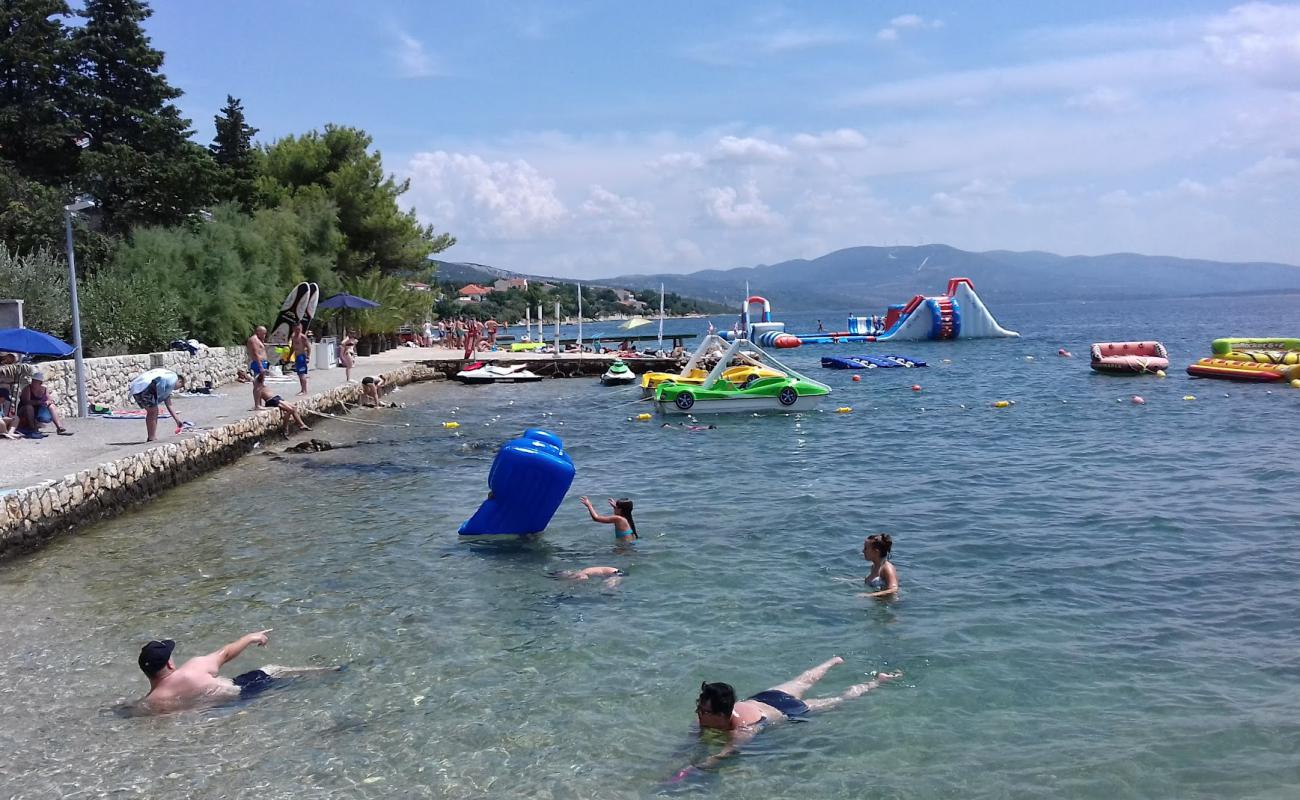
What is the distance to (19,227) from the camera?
2405 cm

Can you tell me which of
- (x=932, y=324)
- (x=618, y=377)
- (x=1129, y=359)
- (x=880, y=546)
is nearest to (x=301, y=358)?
(x=618, y=377)

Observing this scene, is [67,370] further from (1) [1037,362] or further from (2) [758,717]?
(1) [1037,362]

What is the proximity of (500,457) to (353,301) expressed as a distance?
23635 millimetres

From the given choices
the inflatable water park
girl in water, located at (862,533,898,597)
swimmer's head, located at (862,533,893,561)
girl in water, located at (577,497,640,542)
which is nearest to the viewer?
girl in water, located at (862,533,898,597)

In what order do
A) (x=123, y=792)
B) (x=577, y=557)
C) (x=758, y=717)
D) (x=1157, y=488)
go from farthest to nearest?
(x=1157, y=488) → (x=577, y=557) → (x=758, y=717) → (x=123, y=792)

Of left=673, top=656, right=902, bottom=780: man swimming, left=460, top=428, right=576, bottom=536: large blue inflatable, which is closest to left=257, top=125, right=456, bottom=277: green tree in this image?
left=460, top=428, right=576, bottom=536: large blue inflatable

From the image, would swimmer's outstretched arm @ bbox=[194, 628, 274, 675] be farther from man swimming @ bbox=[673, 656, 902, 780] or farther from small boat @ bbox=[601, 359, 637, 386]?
small boat @ bbox=[601, 359, 637, 386]

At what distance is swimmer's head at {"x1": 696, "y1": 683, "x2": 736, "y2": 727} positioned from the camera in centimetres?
634

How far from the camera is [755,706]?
6.75m

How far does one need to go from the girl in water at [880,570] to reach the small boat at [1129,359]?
96.2 ft

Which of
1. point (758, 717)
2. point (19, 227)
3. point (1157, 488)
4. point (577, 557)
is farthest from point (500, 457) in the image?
point (19, 227)

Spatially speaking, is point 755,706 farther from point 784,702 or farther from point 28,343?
point 28,343

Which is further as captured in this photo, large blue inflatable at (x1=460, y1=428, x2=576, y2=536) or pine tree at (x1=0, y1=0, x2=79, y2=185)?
pine tree at (x1=0, y1=0, x2=79, y2=185)

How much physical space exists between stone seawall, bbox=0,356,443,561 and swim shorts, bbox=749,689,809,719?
871cm
